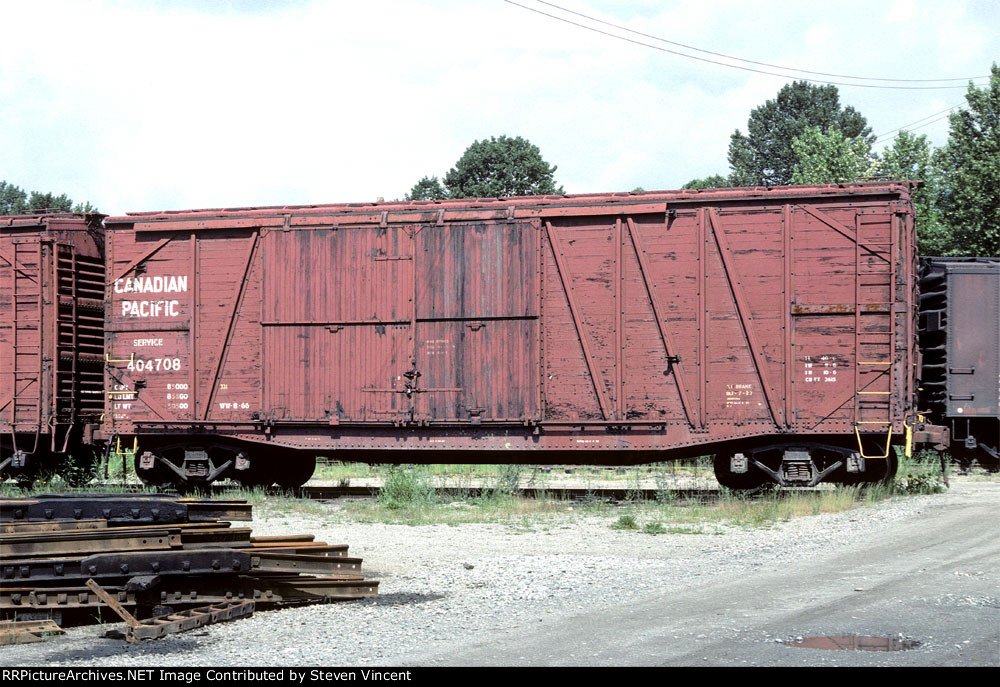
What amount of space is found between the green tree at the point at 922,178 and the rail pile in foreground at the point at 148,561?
24.4 metres

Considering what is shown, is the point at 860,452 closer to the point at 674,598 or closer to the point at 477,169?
the point at 674,598

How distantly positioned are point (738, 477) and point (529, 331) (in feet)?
13.2

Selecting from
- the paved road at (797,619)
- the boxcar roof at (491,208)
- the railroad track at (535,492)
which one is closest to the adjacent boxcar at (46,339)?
the boxcar roof at (491,208)

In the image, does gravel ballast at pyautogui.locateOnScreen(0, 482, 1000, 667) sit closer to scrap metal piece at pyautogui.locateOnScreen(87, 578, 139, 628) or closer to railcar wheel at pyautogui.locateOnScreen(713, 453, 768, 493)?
scrap metal piece at pyautogui.locateOnScreen(87, 578, 139, 628)

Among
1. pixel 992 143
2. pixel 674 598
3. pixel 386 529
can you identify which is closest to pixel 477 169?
pixel 992 143

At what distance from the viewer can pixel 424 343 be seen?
53.0 ft

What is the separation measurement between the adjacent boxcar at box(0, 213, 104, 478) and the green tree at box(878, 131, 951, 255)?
2131 centimetres

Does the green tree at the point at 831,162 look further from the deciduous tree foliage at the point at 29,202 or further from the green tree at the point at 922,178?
the deciduous tree foliage at the point at 29,202

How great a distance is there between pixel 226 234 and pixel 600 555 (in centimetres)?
889

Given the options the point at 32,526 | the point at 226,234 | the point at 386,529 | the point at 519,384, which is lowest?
the point at 386,529

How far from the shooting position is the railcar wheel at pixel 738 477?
1623 centimetres

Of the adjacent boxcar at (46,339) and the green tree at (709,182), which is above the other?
the green tree at (709,182)

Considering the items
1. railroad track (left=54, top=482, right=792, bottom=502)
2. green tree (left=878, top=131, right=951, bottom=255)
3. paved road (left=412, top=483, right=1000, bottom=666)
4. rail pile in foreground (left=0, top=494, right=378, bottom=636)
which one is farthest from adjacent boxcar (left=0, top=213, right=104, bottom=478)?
green tree (left=878, top=131, right=951, bottom=255)

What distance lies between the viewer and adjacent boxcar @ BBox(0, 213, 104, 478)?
17281 millimetres
